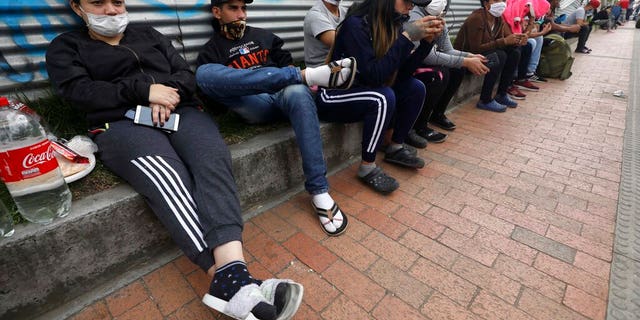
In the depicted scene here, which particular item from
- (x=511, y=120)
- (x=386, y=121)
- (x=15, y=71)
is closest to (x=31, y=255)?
(x=15, y=71)

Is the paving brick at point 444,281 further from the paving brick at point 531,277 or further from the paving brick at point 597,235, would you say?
the paving brick at point 597,235

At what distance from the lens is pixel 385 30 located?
7.61 ft

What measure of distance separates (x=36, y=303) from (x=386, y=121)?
89.7 inches

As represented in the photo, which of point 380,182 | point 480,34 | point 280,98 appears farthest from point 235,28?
point 480,34

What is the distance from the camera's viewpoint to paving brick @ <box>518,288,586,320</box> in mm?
1574

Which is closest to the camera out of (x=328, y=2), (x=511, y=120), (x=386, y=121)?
(x=386, y=121)

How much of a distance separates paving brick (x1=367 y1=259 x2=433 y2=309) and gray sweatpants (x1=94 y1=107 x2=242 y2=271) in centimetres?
81

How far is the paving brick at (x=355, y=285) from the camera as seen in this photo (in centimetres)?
165

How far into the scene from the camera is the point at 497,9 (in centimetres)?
391

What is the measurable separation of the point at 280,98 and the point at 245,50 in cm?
54

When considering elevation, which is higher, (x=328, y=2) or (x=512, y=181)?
(x=328, y=2)

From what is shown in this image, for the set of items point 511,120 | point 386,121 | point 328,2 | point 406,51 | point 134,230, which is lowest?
point 511,120

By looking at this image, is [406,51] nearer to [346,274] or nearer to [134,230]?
[346,274]

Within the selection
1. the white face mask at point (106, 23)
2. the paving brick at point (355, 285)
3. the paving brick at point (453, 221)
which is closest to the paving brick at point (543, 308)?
the paving brick at point (453, 221)
